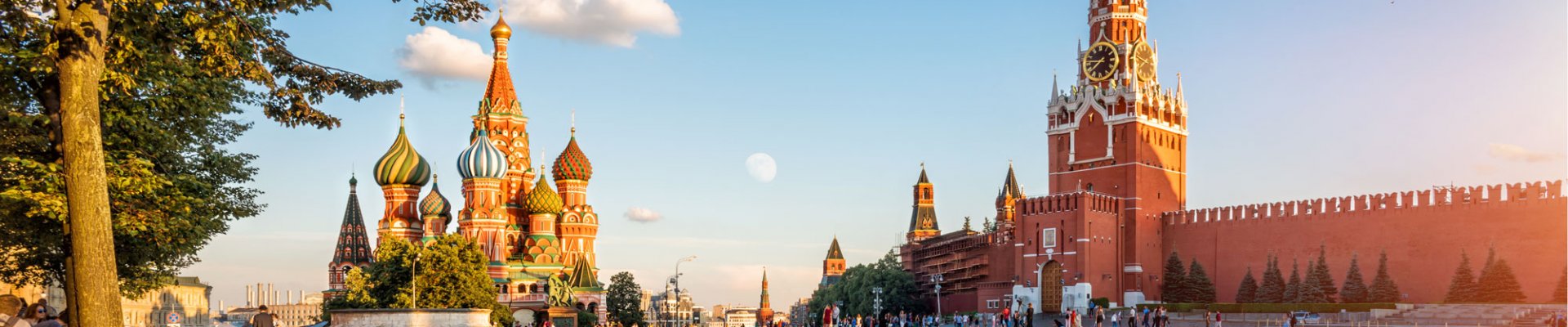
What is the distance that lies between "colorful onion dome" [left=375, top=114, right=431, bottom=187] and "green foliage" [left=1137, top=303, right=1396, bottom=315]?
126 feet

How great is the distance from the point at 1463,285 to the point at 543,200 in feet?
142

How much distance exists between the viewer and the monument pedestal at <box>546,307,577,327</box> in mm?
44844

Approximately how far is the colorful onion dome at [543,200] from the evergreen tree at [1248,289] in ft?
113

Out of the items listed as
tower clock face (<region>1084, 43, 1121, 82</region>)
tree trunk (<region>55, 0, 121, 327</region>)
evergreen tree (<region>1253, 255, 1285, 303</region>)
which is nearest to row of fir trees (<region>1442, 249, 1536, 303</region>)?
evergreen tree (<region>1253, 255, 1285, 303</region>)

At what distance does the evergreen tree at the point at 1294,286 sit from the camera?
55312mm

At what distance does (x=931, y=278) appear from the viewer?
8294 centimetres

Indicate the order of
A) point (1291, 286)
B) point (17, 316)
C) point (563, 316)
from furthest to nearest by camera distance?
point (1291, 286) → point (563, 316) → point (17, 316)

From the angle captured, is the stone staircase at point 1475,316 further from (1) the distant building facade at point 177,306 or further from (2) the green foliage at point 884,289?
(1) the distant building facade at point 177,306

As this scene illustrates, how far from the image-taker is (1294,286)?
5556 cm

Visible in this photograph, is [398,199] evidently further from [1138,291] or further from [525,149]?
[1138,291]

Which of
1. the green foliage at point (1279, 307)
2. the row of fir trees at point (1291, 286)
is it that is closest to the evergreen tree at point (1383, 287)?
the row of fir trees at point (1291, 286)

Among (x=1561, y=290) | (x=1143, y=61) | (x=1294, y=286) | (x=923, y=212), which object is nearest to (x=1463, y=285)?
(x=1561, y=290)

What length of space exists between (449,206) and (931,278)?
88.6 ft

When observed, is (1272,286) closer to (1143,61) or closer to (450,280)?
(1143,61)
